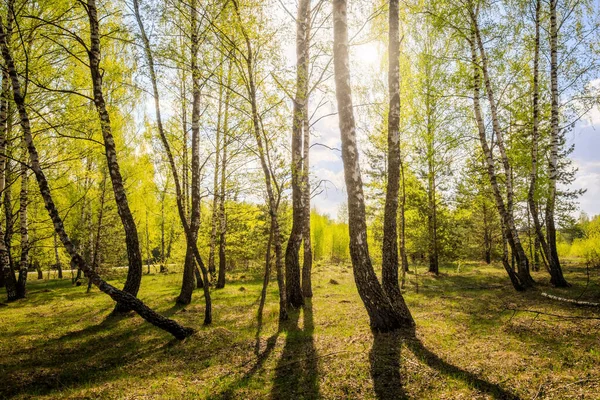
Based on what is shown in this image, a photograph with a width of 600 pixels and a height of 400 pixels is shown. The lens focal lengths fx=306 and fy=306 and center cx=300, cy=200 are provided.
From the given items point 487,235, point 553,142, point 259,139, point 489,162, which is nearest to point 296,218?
point 259,139

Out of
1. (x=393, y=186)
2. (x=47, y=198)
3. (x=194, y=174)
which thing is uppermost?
A: (x=194, y=174)

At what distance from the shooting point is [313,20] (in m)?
7.95

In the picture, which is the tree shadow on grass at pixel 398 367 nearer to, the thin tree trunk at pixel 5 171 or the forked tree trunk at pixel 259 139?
the forked tree trunk at pixel 259 139

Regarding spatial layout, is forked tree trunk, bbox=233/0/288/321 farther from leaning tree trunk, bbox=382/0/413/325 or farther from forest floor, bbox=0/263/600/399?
leaning tree trunk, bbox=382/0/413/325

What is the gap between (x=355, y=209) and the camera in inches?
225

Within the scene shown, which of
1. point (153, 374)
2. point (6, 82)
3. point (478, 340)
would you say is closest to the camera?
point (153, 374)

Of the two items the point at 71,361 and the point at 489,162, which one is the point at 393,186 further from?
the point at 71,361

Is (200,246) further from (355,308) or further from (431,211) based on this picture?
(431,211)

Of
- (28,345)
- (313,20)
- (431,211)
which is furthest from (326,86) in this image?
(431,211)

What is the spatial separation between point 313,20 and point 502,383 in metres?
8.36

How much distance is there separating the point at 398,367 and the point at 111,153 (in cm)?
752

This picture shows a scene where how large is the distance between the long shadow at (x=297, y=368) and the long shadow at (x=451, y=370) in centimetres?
162

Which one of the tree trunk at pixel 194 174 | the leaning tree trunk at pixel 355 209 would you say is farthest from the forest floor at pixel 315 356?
the tree trunk at pixel 194 174

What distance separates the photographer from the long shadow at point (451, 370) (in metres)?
3.55
